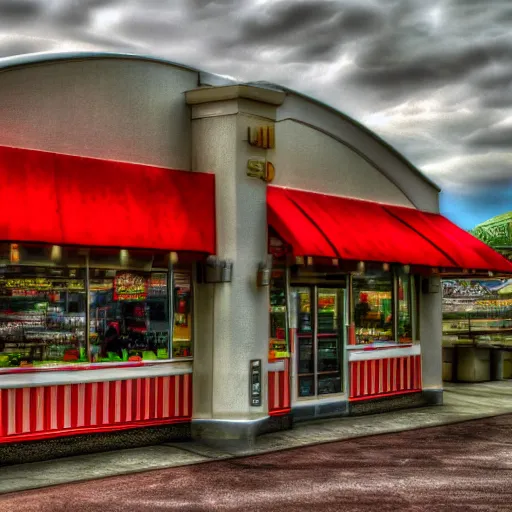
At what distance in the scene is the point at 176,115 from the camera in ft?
41.5

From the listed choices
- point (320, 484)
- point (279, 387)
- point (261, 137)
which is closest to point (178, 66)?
point (261, 137)

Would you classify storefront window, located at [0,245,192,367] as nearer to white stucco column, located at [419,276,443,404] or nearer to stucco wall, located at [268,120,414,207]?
stucco wall, located at [268,120,414,207]

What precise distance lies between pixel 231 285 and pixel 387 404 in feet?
17.0

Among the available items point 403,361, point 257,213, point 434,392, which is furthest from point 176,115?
point 434,392

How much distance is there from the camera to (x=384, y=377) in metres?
16.0

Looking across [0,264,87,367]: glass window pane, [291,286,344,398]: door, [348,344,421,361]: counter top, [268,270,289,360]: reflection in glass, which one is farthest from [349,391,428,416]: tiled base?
[0,264,87,367]: glass window pane

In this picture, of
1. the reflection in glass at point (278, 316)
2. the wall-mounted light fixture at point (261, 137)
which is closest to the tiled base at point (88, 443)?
the reflection in glass at point (278, 316)

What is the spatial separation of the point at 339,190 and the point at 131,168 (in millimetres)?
4631

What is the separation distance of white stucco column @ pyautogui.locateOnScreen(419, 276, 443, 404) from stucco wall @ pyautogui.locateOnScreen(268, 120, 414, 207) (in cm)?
201

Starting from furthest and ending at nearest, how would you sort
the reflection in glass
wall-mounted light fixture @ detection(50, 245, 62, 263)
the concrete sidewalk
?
the reflection in glass → wall-mounted light fixture @ detection(50, 245, 62, 263) → the concrete sidewalk

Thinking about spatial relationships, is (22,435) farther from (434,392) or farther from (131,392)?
(434,392)

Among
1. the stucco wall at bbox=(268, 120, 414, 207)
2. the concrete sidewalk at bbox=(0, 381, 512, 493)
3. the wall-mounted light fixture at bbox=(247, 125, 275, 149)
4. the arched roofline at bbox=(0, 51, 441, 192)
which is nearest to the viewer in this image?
the concrete sidewalk at bbox=(0, 381, 512, 493)

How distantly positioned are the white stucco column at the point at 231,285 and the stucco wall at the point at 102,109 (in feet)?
1.21

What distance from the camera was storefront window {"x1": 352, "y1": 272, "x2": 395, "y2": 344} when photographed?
1560 centimetres
